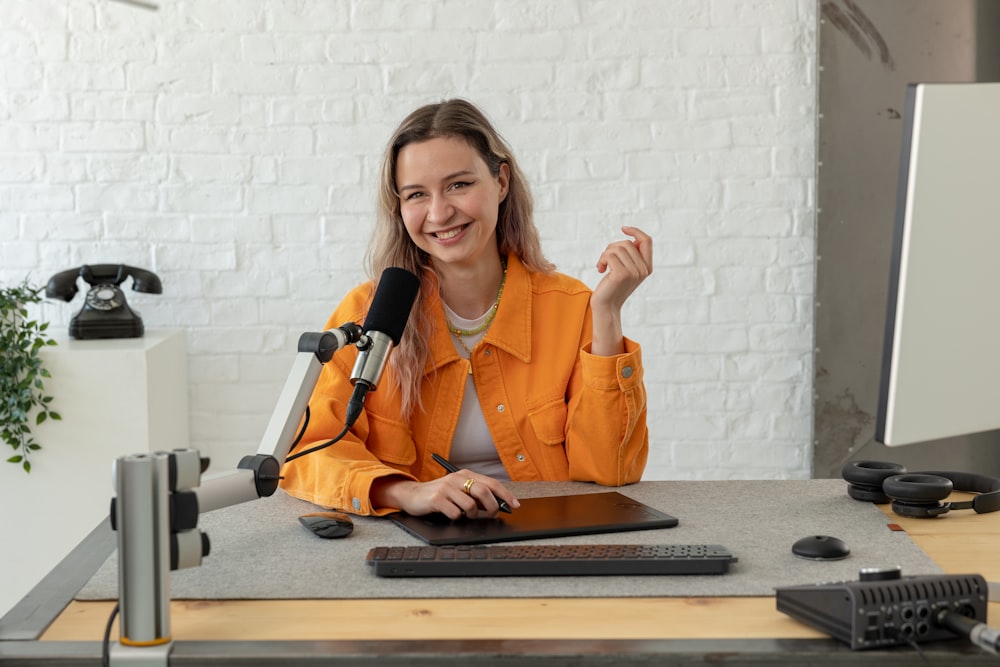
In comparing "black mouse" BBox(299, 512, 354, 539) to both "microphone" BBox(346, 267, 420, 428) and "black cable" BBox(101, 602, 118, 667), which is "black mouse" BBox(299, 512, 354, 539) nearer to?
"microphone" BBox(346, 267, 420, 428)

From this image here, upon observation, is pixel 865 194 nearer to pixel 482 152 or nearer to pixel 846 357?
pixel 846 357

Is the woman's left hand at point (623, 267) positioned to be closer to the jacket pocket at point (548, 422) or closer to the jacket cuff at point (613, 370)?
the jacket cuff at point (613, 370)

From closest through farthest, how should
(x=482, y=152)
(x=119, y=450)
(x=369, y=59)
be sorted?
(x=482, y=152) < (x=119, y=450) < (x=369, y=59)

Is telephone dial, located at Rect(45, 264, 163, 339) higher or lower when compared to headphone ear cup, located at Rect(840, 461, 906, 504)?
higher

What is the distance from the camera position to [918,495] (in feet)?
5.06

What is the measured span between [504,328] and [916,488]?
778 millimetres

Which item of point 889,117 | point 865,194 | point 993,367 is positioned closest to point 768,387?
point 865,194

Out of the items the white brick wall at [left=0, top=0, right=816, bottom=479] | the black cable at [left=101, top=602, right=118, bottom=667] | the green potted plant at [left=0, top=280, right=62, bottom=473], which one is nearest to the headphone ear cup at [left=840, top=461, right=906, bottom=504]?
the black cable at [left=101, top=602, right=118, bottom=667]

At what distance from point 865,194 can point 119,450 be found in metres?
2.15

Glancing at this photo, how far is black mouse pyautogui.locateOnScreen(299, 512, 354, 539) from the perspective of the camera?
1.48 m

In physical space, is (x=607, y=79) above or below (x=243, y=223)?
above

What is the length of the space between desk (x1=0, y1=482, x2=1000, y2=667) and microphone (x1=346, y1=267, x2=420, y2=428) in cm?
26

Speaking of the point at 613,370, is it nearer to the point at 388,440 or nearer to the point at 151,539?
the point at 388,440

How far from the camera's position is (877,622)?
1.07m
